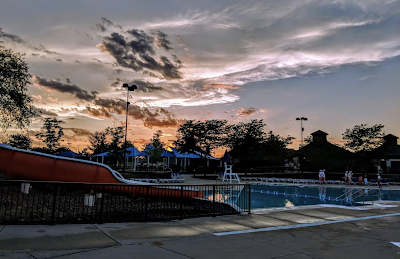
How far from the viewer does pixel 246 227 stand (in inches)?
307

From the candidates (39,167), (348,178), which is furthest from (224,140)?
(39,167)

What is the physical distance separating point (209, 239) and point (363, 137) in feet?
175

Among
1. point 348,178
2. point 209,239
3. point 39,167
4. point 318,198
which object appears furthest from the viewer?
point 348,178

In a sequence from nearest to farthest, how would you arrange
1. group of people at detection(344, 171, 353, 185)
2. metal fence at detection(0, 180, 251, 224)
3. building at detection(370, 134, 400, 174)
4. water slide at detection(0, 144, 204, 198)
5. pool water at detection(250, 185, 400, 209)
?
metal fence at detection(0, 180, 251, 224) < water slide at detection(0, 144, 204, 198) < pool water at detection(250, 185, 400, 209) < group of people at detection(344, 171, 353, 185) < building at detection(370, 134, 400, 174)

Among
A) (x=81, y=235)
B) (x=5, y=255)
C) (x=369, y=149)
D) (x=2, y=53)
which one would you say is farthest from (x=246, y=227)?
(x=369, y=149)

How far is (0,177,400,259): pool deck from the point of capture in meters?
5.05

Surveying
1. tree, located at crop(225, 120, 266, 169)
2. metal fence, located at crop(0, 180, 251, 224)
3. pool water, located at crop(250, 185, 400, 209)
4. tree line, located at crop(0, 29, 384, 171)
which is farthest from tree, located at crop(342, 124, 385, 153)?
metal fence, located at crop(0, 180, 251, 224)

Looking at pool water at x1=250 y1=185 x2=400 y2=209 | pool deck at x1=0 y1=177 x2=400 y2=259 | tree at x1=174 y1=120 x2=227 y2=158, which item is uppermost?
tree at x1=174 y1=120 x2=227 y2=158

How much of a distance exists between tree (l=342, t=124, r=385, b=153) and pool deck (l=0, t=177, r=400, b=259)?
47987mm

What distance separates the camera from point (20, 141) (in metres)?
50.8

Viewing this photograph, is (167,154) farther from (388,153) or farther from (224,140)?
(388,153)

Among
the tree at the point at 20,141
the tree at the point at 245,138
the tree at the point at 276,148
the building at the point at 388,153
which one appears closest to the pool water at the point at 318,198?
the tree at the point at 276,148

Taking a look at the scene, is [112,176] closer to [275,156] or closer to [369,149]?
[275,156]

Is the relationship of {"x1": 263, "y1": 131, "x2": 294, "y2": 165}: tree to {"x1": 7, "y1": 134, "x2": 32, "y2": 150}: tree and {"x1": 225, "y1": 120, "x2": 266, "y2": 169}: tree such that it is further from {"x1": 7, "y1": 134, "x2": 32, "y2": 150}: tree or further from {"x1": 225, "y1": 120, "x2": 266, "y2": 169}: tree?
{"x1": 7, "y1": 134, "x2": 32, "y2": 150}: tree
